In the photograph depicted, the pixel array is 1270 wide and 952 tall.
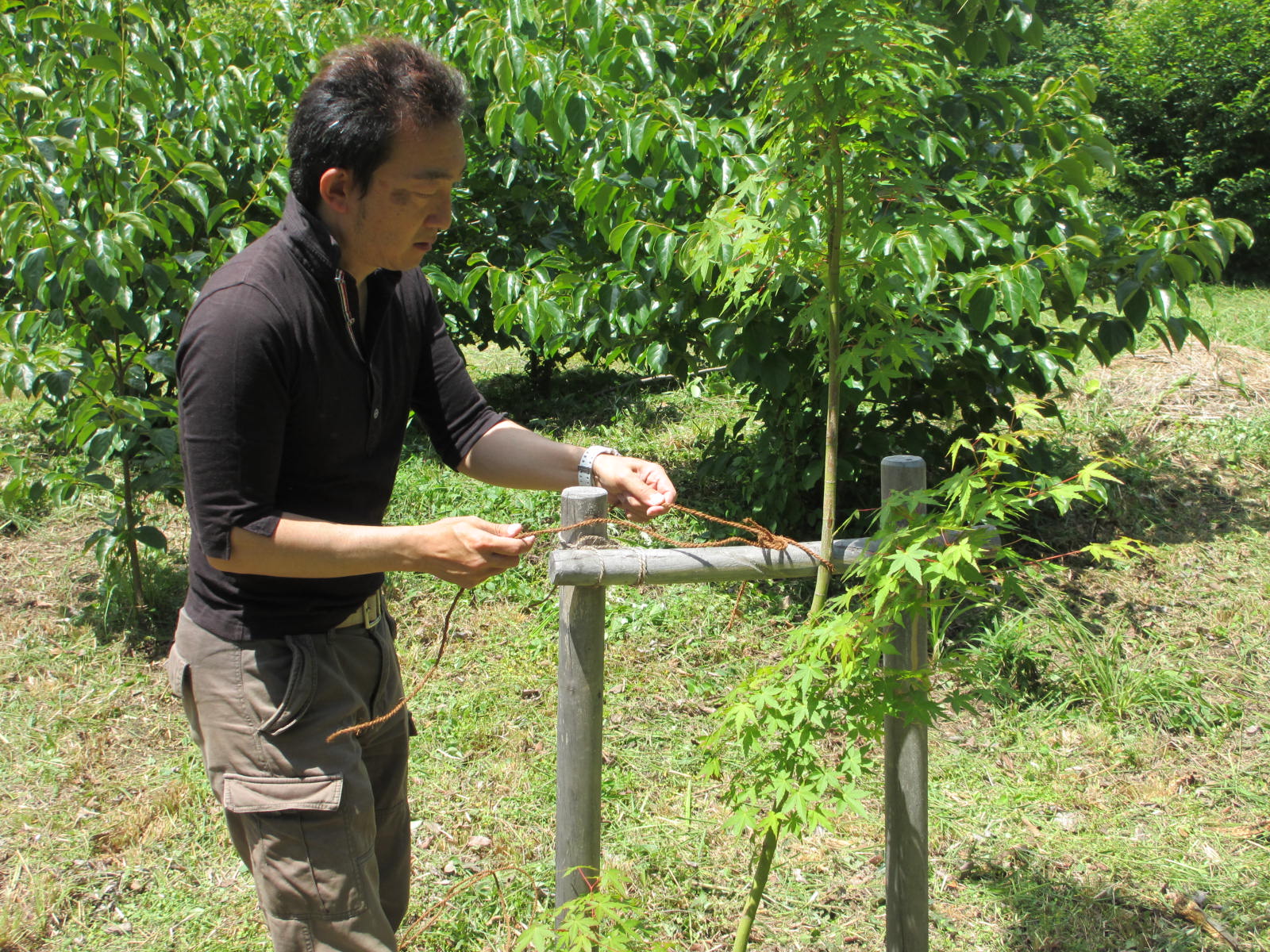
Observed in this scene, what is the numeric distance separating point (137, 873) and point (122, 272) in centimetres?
200

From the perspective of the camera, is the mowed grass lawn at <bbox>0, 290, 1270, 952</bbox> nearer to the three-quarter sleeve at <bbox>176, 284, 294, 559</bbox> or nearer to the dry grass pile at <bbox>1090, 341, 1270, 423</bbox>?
the dry grass pile at <bbox>1090, 341, 1270, 423</bbox>

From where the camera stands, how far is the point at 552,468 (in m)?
2.06

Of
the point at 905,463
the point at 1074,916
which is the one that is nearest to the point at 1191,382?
the point at 1074,916

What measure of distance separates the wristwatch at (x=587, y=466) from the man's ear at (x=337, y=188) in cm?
68

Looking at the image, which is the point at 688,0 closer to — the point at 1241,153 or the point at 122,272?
the point at 122,272

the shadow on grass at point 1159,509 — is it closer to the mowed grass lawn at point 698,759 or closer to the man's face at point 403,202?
the mowed grass lawn at point 698,759

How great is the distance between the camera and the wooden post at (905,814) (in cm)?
192

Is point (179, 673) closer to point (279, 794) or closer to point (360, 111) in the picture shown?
point (279, 794)

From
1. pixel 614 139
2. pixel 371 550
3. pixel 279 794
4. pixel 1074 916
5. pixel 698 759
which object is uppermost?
pixel 614 139

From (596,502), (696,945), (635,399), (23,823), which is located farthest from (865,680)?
(635,399)

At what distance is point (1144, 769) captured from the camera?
Answer: 3240mm

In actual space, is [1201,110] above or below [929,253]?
above

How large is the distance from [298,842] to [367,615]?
412mm

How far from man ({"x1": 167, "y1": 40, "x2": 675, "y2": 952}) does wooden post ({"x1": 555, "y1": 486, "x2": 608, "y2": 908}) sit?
0.23 meters
